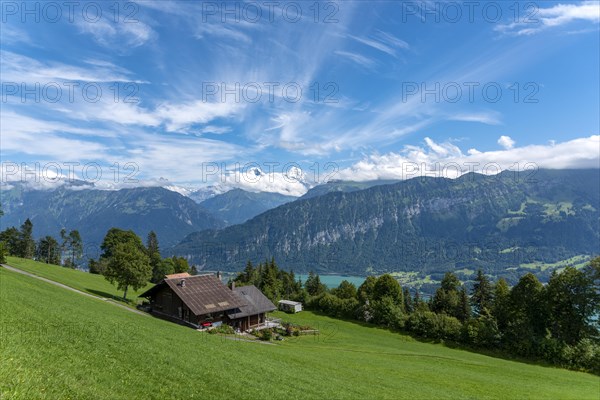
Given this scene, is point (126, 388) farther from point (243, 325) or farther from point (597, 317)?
point (597, 317)

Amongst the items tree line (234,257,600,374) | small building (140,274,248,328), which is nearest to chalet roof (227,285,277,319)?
small building (140,274,248,328)

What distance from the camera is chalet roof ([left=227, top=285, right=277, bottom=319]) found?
58825 mm

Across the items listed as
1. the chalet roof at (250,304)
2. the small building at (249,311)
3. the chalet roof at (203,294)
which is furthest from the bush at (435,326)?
the chalet roof at (203,294)

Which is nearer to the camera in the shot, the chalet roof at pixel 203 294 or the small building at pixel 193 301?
the small building at pixel 193 301

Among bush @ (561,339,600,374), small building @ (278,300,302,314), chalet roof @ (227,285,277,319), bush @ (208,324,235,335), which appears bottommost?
small building @ (278,300,302,314)

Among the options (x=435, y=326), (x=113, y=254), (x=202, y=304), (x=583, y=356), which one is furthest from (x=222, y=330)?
(x=583, y=356)

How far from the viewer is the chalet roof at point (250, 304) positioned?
193 ft

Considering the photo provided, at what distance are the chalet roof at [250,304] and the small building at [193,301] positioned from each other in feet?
2.80

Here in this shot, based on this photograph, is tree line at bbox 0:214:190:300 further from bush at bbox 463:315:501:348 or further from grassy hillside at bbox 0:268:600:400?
bush at bbox 463:315:501:348

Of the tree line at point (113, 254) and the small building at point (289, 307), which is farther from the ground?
the tree line at point (113, 254)

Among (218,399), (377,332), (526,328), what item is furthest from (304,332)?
(218,399)

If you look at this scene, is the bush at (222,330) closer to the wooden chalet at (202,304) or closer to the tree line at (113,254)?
the wooden chalet at (202,304)

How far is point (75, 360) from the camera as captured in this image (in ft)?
55.4

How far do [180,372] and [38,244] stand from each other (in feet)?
510
